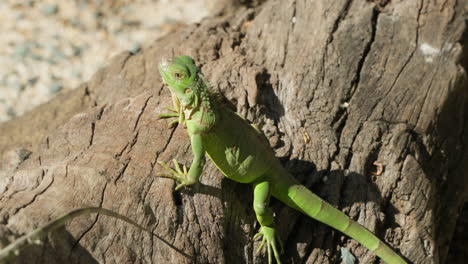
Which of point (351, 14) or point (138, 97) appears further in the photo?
point (351, 14)

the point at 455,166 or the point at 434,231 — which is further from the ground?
the point at 455,166

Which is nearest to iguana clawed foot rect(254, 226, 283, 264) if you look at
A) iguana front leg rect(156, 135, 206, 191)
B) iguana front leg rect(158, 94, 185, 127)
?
iguana front leg rect(156, 135, 206, 191)

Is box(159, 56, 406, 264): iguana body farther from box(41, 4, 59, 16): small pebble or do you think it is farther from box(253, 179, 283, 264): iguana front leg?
box(41, 4, 59, 16): small pebble

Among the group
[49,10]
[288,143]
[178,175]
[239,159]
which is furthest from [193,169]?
[49,10]

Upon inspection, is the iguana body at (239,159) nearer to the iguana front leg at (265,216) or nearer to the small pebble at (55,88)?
the iguana front leg at (265,216)

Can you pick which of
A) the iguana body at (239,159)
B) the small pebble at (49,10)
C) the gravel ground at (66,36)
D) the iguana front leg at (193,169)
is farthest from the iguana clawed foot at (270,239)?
the small pebble at (49,10)

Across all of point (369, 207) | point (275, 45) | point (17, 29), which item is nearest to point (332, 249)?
point (369, 207)

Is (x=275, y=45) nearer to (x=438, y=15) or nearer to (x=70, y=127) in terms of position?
(x=438, y=15)
